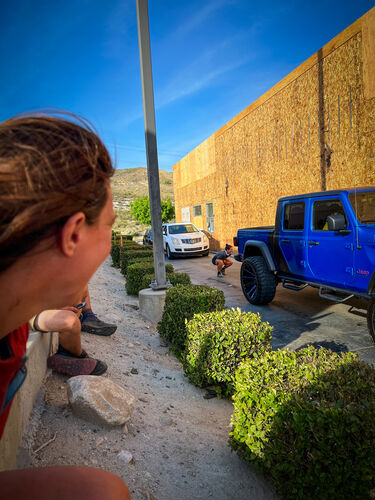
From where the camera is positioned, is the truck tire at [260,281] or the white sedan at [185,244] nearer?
the truck tire at [260,281]

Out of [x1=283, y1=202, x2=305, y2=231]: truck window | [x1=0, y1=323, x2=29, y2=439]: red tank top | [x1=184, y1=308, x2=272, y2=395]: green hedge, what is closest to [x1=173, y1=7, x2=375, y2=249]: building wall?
[x1=283, y1=202, x2=305, y2=231]: truck window

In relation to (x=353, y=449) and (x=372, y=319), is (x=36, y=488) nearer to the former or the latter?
(x=353, y=449)

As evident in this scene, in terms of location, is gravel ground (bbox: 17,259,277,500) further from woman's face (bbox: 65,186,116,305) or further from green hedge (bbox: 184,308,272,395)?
woman's face (bbox: 65,186,116,305)

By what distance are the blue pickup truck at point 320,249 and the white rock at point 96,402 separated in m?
3.07

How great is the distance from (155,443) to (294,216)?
4.43 m

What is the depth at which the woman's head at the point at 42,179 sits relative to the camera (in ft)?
1.94

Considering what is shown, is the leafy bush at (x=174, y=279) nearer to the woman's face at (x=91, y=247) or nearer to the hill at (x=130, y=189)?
the woman's face at (x=91, y=247)

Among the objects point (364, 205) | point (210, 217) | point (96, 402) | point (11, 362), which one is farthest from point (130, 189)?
point (11, 362)

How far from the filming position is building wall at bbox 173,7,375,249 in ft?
24.2

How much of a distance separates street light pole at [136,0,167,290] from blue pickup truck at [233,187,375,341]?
1912 millimetres

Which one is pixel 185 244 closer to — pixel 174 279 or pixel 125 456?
pixel 174 279

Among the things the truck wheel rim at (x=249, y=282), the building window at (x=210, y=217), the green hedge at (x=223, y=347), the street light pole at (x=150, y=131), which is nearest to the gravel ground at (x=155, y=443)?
the green hedge at (x=223, y=347)

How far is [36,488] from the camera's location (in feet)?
2.78

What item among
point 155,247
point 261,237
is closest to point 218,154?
point 261,237
